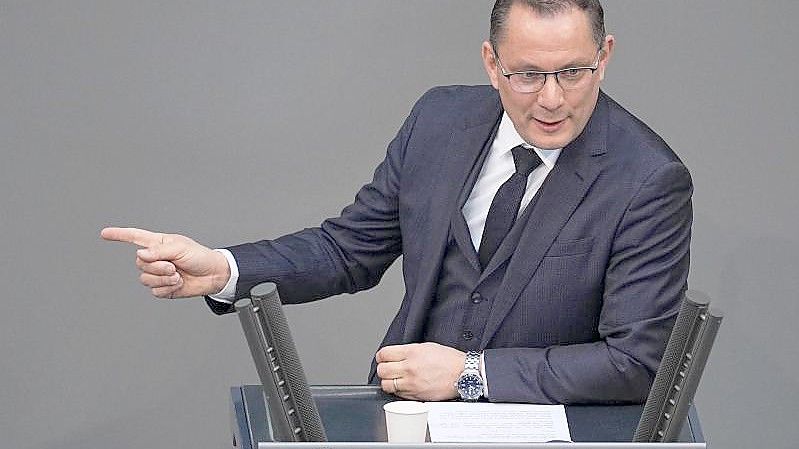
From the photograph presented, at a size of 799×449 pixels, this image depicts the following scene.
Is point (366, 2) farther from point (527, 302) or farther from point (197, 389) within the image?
point (527, 302)

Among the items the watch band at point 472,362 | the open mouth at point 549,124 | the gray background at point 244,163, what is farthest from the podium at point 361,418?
the gray background at point 244,163

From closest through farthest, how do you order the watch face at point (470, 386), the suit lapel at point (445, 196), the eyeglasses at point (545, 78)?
the watch face at point (470, 386), the eyeglasses at point (545, 78), the suit lapel at point (445, 196)

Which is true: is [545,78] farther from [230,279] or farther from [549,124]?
[230,279]

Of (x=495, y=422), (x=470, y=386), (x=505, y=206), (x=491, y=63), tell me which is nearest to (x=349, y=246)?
(x=505, y=206)

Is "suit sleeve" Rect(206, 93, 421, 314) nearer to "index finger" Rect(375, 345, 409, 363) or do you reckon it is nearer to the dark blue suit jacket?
the dark blue suit jacket

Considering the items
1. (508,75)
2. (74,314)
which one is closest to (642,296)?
(508,75)

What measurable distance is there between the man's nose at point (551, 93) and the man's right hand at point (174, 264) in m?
0.66

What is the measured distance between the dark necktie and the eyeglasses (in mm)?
192

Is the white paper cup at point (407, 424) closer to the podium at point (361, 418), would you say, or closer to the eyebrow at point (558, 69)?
the podium at point (361, 418)

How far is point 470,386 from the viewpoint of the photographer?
2.74 meters

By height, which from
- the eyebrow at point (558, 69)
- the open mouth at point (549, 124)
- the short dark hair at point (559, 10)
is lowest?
the open mouth at point (549, 124)

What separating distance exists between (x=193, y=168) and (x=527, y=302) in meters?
1.63

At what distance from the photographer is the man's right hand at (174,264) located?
2.85 meters

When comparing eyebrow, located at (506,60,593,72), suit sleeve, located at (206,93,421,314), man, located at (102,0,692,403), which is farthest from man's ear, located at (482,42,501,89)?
suit sleeve, located at (206,93,421,314)
